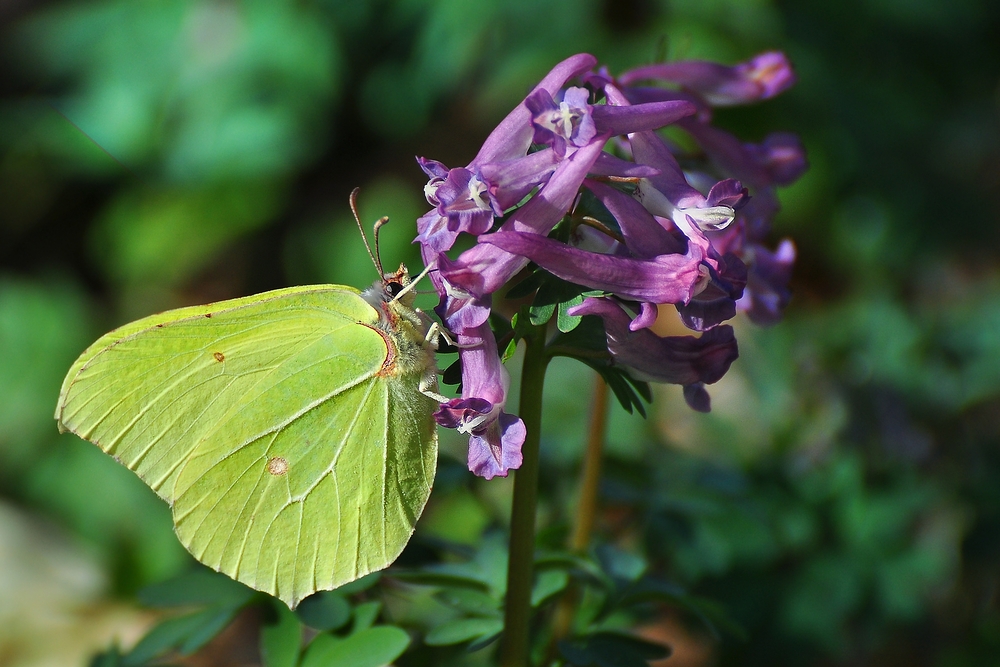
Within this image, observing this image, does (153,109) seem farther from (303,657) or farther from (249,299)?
(303,657)

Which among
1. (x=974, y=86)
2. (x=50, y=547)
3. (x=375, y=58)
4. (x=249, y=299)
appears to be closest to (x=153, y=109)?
(x=375, y=58)

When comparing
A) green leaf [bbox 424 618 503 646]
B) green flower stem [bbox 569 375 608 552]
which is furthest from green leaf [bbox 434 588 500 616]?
green flower stem [bbox 569 375 608 552]

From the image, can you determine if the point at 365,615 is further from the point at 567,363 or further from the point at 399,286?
the point at 567,363

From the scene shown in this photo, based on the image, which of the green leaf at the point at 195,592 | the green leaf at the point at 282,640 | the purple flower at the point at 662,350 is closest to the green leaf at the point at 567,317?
the purple flower at the point at 662,350

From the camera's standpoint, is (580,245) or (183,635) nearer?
(580,245)

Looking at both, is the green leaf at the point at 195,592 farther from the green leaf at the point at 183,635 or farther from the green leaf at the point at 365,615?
the green leaf at the point at 365,615

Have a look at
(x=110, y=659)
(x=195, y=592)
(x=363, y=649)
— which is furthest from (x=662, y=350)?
(x=110, y=659)
